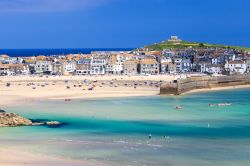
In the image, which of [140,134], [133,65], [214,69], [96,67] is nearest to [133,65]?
[133,65]

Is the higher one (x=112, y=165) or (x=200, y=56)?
(x=200, y=56)

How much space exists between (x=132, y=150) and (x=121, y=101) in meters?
28.8

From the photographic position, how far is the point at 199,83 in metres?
77.1

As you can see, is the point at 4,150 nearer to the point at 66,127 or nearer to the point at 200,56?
the point at 66,127

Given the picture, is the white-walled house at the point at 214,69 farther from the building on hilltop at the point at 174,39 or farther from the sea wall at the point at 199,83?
the building on hilltop at the point at 174,39

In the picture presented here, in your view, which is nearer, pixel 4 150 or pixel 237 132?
pixel 4 150

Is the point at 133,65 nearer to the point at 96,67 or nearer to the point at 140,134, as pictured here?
the point at 96,67

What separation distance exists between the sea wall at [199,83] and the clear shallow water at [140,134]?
11.8 m

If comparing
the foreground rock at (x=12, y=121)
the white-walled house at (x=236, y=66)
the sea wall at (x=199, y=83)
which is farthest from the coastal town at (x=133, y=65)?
the foreground rock at (x=12, y=121)

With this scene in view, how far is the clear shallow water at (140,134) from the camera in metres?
29.3

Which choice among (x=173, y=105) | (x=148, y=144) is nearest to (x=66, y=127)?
(x=148, y=144)

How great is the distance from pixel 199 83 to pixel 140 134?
41.7 metres

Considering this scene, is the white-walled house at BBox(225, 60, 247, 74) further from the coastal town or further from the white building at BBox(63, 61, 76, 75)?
the white building at BBox(63, 61, 76, 75)

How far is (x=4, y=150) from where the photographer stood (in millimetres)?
30875
